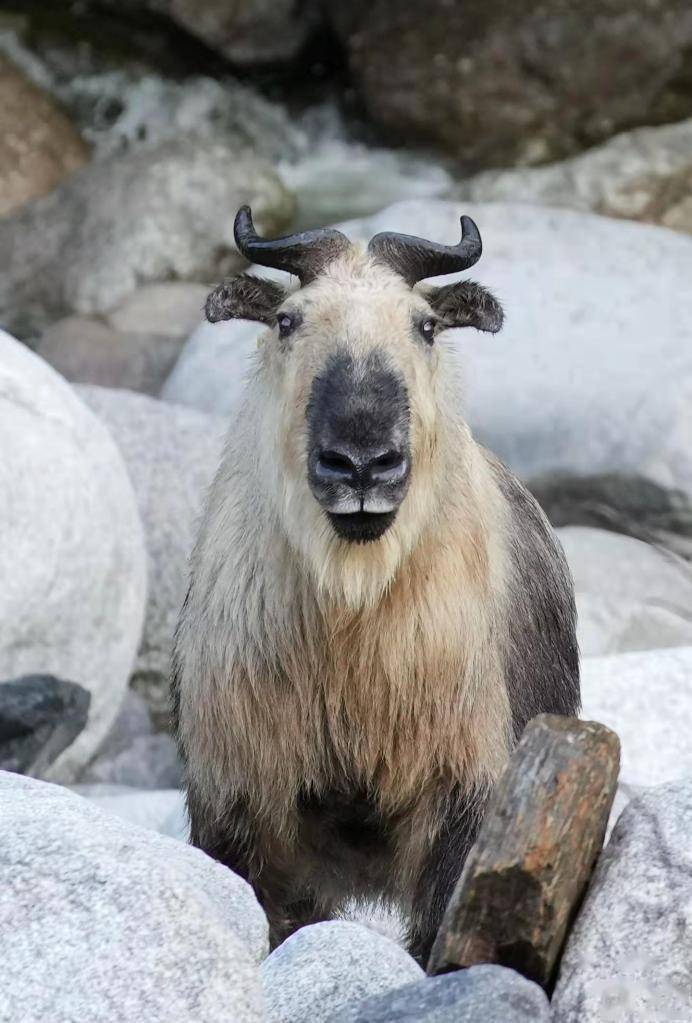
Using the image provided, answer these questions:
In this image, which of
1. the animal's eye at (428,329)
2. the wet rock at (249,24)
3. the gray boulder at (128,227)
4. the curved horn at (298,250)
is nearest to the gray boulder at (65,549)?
the curved horn at (298,250)

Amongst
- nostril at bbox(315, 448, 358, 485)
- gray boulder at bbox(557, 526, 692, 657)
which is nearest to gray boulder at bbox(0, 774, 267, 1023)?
nostril at bbox(315, 448, 358, 485)

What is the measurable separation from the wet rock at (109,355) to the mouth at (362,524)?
735 centimetres

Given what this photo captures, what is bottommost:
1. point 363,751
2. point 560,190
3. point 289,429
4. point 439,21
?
point 363,751

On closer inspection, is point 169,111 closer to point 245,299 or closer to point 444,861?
point 245,299

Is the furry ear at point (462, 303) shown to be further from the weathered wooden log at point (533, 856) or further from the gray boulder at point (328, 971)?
the gray boulder at point (328, 971)

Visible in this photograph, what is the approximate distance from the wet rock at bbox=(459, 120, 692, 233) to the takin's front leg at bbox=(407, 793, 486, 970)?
9021 millimetres

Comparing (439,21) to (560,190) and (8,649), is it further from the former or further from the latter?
(8,649)

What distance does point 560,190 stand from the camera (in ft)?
44.2

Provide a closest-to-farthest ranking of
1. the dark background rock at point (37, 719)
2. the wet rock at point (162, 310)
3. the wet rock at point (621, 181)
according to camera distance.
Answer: the dark background rock at point (37, 719), the wet rock at point (162, 310), the wet rock at point (621, 181)

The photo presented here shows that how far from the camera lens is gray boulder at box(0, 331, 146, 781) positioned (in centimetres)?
666

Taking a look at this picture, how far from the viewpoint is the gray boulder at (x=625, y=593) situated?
327 inches

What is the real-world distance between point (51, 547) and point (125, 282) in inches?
249

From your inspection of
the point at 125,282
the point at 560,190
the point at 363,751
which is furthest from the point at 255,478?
the point at 560,190

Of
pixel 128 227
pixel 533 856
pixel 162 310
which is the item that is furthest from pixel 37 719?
pixel 128 227
